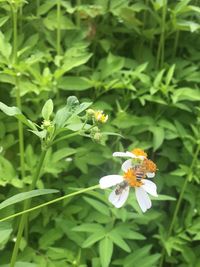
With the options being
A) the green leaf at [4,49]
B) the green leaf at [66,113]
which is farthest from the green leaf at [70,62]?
the green leaf at [66,113]

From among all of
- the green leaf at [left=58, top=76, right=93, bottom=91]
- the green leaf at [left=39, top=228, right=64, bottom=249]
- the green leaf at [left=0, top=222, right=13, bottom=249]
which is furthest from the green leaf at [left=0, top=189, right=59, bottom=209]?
the green leaf at [left=58, top=76, right=93, bottom=91]

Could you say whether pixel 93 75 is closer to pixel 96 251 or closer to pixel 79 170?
pixel 79 170

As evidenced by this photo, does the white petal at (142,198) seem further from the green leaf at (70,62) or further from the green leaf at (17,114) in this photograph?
the green leaf at (70,62)

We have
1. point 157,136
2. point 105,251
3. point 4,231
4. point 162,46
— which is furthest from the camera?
point 162,46

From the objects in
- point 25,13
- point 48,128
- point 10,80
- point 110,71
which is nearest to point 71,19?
point 25,13

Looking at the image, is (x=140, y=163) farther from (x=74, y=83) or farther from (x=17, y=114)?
(x=74, y=83)

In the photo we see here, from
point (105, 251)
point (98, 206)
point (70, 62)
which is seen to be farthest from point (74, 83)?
point (105, 251)

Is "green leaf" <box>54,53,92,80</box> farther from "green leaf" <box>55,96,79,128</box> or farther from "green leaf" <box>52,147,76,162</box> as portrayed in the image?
"green leaf" <box>55,96,79,128</box>
